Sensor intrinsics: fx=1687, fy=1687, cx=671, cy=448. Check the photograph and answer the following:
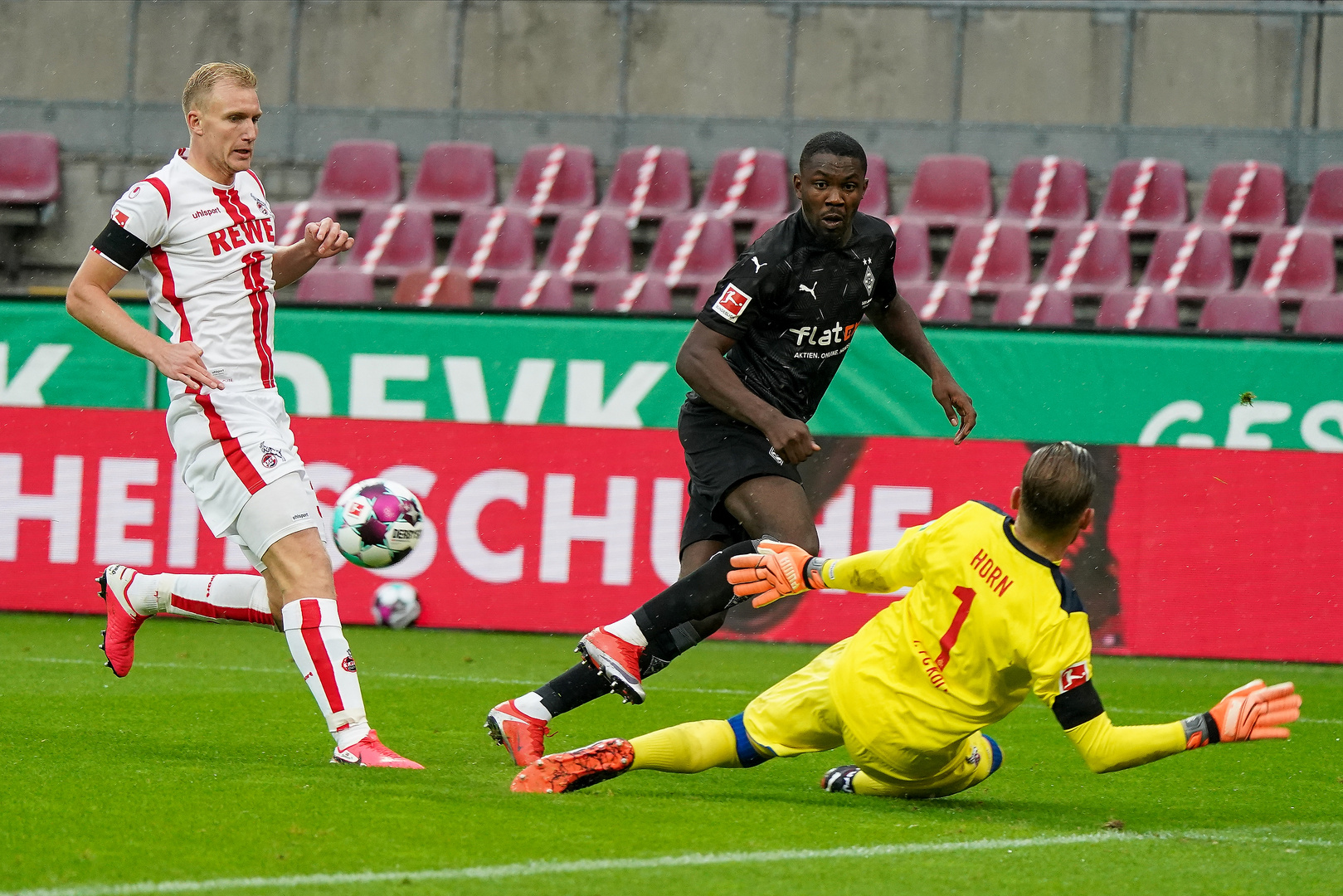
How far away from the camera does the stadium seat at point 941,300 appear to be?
13.4 metres

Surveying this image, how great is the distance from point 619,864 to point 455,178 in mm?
12059

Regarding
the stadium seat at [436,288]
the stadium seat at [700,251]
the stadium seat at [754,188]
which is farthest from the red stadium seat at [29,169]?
the stadium seat at [754,188]

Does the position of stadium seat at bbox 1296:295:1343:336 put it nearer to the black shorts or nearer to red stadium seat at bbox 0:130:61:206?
the black shorts

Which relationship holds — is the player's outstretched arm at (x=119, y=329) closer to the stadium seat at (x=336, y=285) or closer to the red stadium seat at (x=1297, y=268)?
the stadium seat at (x=336, y=285)

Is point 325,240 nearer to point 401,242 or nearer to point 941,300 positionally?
point 941,300

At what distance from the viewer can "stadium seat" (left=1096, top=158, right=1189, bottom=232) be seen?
14.2m

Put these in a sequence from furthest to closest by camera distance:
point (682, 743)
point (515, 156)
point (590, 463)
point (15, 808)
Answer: point (515, 156) → point (590, 463) → point (682, 743) → point (15, 808)

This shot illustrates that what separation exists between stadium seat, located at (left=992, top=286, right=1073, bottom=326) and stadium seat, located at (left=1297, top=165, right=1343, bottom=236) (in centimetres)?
227

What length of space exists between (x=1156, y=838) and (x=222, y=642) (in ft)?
19.1

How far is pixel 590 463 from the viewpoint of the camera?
945cm

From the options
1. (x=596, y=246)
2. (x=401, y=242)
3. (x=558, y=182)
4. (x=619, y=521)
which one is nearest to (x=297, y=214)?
(x=401, y=242)

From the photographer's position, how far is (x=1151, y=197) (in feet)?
47.1

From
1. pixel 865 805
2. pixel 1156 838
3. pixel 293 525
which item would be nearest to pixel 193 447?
pixel 293 525

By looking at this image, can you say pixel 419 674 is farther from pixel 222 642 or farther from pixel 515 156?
pixel 515 156
